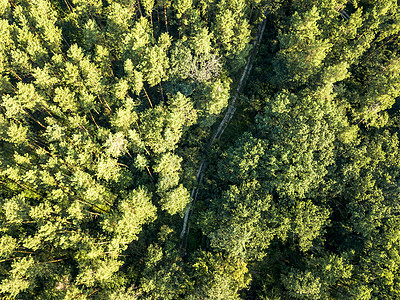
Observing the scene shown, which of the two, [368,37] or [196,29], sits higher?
[196,29]

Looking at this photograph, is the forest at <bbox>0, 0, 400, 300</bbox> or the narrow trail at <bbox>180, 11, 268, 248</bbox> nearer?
the forest at <bbox>0, 0, 400, 300</bbox>

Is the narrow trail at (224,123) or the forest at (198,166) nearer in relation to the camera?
the forest at (198,166)

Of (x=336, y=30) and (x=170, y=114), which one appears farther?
(x=336, y=30)

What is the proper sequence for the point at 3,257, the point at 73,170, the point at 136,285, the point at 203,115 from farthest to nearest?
1. the point at 203,115
2. the point at 73,170
3. the point at 136,285
4. the point at 3,257

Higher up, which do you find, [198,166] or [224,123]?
[224,123]

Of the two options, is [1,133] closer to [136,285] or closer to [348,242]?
[136,285]

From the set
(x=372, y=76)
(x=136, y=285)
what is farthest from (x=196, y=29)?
(x=136, y=285)

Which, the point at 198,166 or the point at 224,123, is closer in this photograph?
the point at 198,166

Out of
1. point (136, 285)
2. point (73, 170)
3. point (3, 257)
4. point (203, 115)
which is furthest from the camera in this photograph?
point (203, 115)
